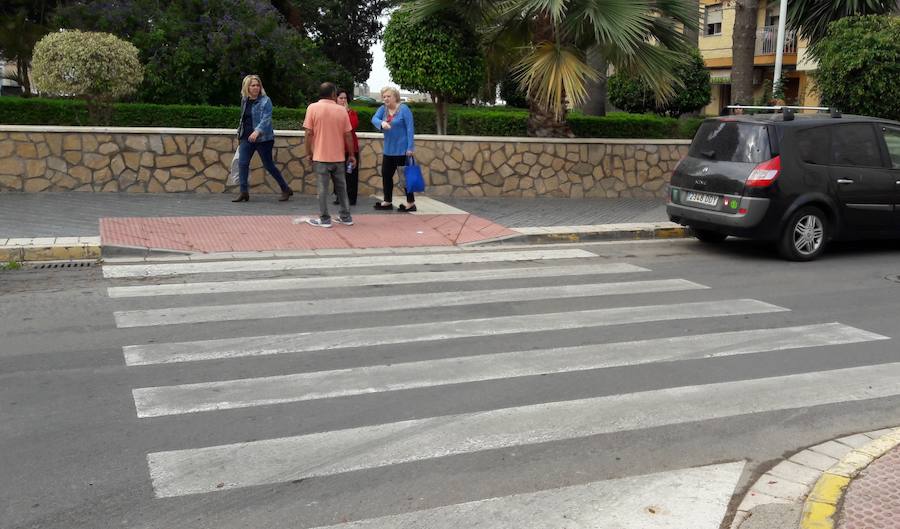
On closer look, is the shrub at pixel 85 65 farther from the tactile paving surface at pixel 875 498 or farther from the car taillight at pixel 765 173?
the tactile paving surface at pixel 875 498

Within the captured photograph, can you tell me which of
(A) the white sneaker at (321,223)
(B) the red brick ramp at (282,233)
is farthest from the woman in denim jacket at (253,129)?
(A) the white sneaker at (321,223)

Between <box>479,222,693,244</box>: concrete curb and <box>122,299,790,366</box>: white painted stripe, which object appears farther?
<box>479,222,693,244</box>: concrete curb

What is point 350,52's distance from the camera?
38.1 meters

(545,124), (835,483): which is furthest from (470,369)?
(545,124)

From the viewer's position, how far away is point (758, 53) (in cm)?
3956

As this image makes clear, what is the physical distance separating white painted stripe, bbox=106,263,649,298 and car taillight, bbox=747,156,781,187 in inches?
65.8

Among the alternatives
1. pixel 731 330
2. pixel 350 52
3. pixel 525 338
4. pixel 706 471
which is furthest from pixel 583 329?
pixel 350 52

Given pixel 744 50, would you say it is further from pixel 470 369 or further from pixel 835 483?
pixel 835 483

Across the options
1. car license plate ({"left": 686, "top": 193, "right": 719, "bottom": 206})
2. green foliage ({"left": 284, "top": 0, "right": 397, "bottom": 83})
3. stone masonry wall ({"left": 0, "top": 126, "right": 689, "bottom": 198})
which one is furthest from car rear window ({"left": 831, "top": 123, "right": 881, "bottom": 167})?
green foliage ({"left": 284, "top": 0, "right": 397, "bottom": 83})

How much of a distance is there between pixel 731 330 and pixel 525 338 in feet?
5.62

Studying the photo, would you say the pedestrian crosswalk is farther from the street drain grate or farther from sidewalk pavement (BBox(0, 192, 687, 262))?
sidewalk pavement (BBox(0, 192, 687, 262))

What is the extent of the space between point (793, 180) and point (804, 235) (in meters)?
0.67

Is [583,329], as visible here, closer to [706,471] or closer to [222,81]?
[706,471]

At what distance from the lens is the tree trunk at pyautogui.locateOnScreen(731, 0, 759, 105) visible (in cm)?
1906
